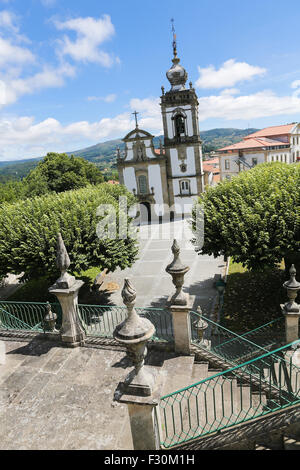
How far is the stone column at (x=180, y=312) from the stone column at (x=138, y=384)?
272cm

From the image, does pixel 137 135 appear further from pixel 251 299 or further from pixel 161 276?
pixel 251 299

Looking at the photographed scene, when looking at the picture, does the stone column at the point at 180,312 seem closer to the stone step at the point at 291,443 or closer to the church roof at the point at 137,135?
the stone step at the point at 291,443

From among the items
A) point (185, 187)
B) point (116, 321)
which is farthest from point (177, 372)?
point (185, 187)

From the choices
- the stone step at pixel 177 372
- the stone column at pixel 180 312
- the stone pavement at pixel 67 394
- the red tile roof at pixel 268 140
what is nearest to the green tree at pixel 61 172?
the red tile roof at pixel 268 140

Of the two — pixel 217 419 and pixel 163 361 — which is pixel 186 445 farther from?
pixel 163 361

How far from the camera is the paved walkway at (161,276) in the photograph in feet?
58.0

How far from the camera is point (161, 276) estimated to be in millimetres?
20891

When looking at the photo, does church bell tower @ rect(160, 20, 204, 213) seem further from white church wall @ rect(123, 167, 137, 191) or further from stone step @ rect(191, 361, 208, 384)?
stone step @ rect(191, 361, 208, 384)

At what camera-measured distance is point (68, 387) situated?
24.9 feet

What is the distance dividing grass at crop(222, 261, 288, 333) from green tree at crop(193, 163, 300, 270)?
123 inches

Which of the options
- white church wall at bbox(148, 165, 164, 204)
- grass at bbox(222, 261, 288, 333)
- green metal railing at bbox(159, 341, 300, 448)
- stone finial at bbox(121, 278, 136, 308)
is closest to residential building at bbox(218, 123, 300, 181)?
white church wall at bbox(148, 165, 164, 204)

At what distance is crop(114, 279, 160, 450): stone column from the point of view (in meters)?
5.03

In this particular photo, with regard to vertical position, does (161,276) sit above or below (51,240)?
below

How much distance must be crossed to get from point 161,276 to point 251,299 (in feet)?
21.2
